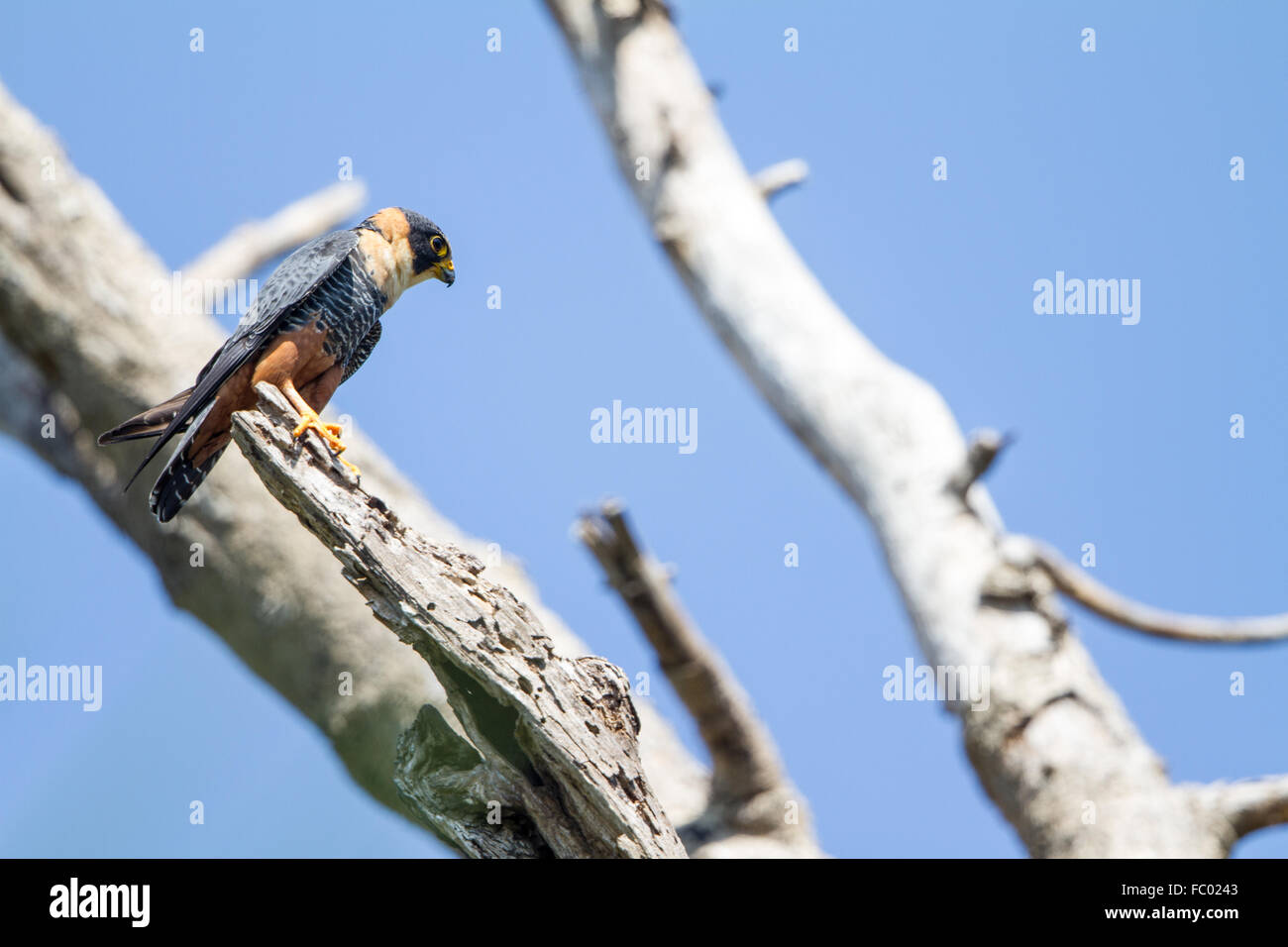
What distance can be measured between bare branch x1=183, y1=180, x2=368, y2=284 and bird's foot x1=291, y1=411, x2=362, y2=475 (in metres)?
4.66

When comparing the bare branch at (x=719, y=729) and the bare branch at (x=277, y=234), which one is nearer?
the bare branch at (x=719, y=729)

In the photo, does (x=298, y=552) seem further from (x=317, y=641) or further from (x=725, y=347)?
(x=725, y=347)

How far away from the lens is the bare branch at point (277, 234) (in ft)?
27.8

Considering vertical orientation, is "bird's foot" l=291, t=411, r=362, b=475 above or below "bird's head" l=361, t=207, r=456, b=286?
below

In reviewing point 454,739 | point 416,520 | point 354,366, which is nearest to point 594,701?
point 454,739

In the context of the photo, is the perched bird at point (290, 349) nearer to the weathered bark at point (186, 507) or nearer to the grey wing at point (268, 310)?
the grey wing at point (268, 310)

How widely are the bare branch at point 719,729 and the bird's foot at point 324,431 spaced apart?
73.7 inches

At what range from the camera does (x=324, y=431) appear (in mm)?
3807

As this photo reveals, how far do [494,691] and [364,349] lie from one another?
6.74 ft

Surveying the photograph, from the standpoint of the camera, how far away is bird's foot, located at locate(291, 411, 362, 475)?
3514 millimetres

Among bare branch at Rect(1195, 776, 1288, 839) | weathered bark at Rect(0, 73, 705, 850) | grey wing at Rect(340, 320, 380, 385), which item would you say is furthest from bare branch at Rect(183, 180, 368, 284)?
bare branch at Rect(1195, 776, 1288, 839)

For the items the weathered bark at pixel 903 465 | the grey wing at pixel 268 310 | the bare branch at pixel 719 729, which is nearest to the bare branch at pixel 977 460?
the weathered bark at pixel 903 465

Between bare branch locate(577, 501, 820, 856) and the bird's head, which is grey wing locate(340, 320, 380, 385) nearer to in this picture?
the bird's head

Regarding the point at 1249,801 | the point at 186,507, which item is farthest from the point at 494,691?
the point at 186,507
